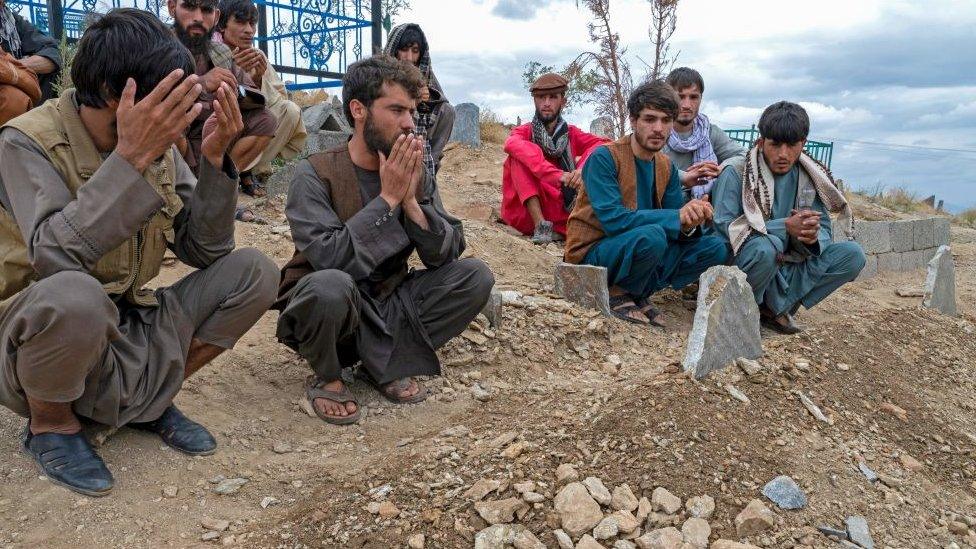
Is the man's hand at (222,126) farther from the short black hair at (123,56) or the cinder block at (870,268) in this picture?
the cinder block at (870,268)

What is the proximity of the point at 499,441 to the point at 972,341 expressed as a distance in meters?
3.72

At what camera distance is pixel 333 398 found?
120 inches

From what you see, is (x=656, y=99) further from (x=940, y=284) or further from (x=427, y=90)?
(x=940, y=284)

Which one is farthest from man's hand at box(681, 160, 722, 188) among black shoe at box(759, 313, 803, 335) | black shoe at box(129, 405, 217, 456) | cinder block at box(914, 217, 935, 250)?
cinder block at box(914, 217, 935, 250)

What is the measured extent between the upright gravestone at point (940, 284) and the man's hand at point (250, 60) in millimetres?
4960

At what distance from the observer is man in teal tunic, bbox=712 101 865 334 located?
14.7 feet

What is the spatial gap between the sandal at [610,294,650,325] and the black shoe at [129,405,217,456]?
2.50m

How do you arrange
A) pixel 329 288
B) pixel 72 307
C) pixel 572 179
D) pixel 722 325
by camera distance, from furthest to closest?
pixel 572 179 → pixel 722 325 → pixel 329 288 → pixel 72 307

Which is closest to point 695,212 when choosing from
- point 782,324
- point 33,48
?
point 782,324

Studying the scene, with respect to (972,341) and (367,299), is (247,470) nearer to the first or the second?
(367,299)

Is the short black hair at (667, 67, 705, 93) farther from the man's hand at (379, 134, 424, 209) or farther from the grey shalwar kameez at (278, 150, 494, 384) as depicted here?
the man's hand at (379, 134, 424, 209)

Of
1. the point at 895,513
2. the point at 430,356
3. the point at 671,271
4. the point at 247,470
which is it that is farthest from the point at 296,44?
the point at 895,513

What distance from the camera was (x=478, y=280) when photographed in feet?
10.7

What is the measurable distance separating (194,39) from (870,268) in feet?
21.6
